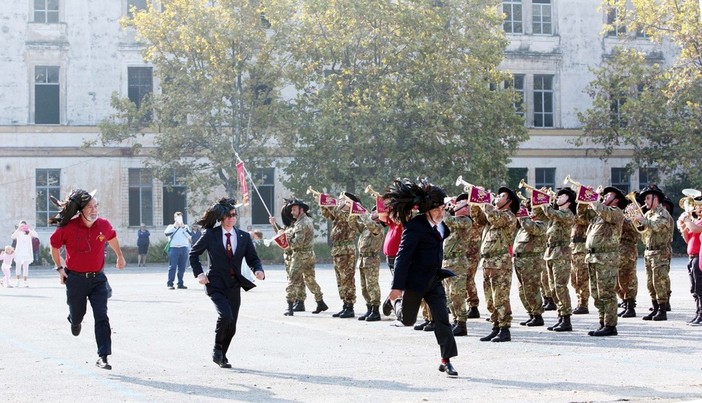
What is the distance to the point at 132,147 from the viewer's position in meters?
48.7

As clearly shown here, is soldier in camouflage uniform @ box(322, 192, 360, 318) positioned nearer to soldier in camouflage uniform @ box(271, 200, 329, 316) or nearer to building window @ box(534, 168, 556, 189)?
soldier in camouflage uniform @ box(271, 200, 329, 316)

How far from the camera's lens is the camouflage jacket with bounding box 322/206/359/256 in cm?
1928

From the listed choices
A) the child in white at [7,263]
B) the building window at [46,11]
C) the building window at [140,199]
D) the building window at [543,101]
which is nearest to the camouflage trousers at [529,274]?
the child in white at [7,263]

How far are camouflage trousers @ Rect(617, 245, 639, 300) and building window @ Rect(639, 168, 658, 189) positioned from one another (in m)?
33.8

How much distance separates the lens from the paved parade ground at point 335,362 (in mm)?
10992

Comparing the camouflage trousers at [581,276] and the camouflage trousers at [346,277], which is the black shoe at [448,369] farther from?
the camouflage trousers at [346,277]

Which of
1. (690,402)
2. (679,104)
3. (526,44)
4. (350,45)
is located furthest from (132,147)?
(690,402)

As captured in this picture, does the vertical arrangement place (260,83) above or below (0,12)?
below

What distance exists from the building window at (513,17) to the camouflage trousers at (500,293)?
127 ft

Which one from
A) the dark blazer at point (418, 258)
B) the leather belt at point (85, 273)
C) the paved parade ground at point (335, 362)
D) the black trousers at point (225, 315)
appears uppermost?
the dark blazer at point (418, 258)

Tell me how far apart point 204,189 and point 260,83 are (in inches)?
170

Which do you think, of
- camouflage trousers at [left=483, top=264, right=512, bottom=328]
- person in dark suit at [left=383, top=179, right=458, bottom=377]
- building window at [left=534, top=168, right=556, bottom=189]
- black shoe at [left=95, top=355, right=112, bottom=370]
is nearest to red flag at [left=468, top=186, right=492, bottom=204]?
camouflage trousers at [left=483, top=264, right=512, bottom=328]

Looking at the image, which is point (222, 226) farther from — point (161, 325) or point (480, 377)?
point (161, 325)

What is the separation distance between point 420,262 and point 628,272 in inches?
301
